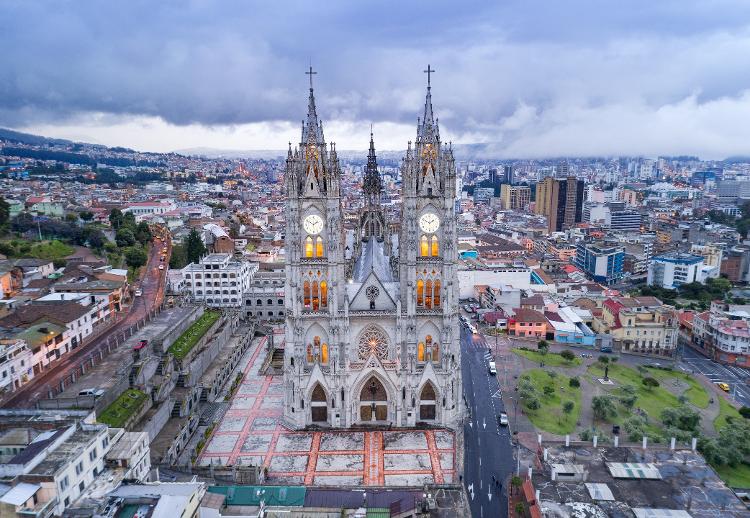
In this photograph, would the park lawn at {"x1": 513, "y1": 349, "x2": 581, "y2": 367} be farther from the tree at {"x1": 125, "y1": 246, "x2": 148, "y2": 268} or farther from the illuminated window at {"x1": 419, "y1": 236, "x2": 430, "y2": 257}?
the tree at {"x1": 125, "y1": 246, "x2": 148, "y2": 268}

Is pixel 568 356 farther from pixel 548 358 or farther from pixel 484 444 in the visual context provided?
pixel 484 444

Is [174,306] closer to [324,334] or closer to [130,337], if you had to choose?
[130,337]

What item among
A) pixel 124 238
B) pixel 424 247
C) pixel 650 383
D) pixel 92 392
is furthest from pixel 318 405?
pixel 124 238

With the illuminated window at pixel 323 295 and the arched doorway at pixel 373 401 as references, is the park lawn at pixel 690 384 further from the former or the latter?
the illuminated window at pixel 323 295

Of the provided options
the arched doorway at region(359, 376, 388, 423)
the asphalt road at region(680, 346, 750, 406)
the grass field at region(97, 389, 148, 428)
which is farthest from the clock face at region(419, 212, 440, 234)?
the asphalt road at region(680, 346, 750, 406)

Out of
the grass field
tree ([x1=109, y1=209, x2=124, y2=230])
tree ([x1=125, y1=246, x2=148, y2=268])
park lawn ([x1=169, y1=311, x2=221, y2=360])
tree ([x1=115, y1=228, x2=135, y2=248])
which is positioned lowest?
the grass field

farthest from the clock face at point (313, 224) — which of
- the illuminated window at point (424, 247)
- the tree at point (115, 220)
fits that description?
the tree at point (115, 220)

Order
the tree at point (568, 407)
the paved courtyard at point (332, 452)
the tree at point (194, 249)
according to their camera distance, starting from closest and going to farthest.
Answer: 1. the paved courtyard at point (332, 452)
2. the tree at point (568, 407)
3. the tree at point (194, 249)

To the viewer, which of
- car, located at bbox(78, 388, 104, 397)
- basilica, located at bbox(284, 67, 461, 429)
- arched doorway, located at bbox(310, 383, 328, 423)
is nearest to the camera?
car, located at bbox(78, 388, 104, 397)
